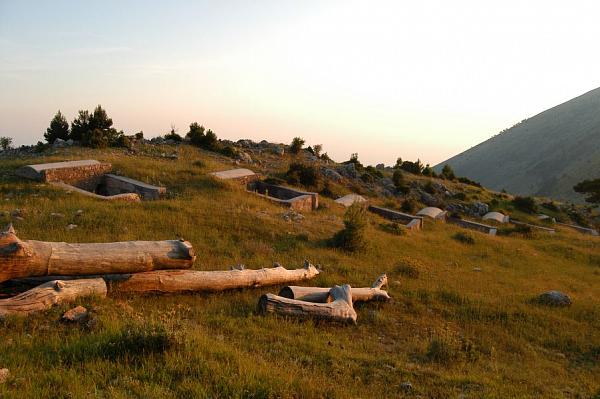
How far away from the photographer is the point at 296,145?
36938 mm

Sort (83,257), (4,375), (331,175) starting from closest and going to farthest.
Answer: (4,375) < (83,257) < (331,175)

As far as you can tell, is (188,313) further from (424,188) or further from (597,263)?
(424,188)

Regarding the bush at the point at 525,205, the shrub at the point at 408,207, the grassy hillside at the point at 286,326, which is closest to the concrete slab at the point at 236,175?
the grassy hillside at the point at 286,326

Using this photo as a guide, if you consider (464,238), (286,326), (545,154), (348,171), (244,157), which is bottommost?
(464,238)

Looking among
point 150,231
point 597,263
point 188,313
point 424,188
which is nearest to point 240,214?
point 150,231

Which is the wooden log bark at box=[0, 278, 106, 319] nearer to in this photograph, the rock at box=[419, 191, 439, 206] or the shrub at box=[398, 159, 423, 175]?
the rock at box=[419, 191, 439, 206]

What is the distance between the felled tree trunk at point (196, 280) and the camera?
25.4ft

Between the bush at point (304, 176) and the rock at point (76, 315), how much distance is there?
67.2 feet

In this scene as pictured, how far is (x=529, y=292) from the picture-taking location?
13.4 meters

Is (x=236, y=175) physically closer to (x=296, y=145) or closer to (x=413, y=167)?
(x=296, y=145)

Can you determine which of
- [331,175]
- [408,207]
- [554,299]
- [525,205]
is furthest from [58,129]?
[525,205]

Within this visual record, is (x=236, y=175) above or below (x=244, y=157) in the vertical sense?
below

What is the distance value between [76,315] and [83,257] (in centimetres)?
141

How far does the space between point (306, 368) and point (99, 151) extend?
2177 centimetres
